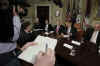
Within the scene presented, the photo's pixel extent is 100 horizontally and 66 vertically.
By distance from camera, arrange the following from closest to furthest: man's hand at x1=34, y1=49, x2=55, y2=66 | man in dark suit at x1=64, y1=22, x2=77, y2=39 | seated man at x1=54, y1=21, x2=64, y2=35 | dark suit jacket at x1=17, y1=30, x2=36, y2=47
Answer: man's hand at x1=34, y1=49, x2=55, y2=66 → dark suit jacket at x1=17, y1=30, x2=36, y2=47 → man in dark suit at x1=64, y1=22, x2=77, y2=39 → seated man at x1=54, y1=21, x2=64, y2=35

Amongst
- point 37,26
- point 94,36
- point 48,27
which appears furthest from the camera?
point 37,26

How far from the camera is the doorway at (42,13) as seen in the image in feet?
13.7

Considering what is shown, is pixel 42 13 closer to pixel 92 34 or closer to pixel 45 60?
pixel 92 34

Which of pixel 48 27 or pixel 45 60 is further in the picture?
pixel 48 27

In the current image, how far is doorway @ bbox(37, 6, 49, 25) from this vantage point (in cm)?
417

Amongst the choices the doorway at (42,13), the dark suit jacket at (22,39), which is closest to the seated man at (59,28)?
the doorway at (42,13)

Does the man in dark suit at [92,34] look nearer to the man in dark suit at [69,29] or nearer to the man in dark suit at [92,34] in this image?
the man in dark suit at [92,34]

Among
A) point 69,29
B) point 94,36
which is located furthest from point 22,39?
point 69,29

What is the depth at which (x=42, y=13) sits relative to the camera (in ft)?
14.3

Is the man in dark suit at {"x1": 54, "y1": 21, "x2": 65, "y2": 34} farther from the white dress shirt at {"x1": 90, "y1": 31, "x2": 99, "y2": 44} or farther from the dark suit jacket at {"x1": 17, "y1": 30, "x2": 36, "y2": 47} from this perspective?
the dark suit jacket at {"x1": 17, "y1": 30, "x2": 36, "y2": 47}

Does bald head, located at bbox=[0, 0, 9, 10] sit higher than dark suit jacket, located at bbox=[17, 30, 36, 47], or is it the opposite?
bald head, located at bbox=[0, 0, 9, 10]

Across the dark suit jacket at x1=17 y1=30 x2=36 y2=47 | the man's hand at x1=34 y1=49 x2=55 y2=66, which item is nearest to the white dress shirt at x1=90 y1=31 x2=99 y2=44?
the dark suit jacket at x1=17 y1=30 x2=36 y2=47

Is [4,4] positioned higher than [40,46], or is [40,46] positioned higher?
[4,4]

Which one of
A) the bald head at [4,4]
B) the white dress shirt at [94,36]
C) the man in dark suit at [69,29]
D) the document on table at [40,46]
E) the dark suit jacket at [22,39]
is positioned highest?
the bald head at [4,4]
